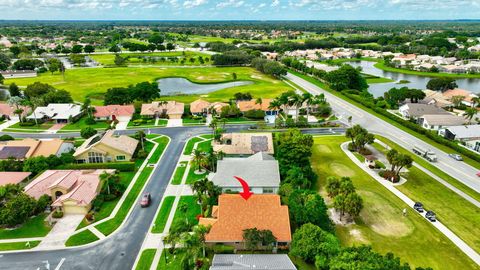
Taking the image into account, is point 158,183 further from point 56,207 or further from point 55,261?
point 55,261

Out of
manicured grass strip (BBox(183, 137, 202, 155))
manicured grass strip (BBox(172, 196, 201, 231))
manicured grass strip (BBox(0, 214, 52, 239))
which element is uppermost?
manicured grass strip (BBox(183, 137, 202, 155))

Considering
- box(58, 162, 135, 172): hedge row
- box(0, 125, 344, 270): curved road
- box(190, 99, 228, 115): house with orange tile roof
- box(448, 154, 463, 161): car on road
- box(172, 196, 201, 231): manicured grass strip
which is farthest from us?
box(190, 99, 228, 115): house with orange tile roof

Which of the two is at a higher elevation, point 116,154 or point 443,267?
point 116,154

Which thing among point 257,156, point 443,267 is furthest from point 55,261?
point 443,267

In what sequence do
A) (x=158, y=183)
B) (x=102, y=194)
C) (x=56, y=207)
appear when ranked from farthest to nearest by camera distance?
(x=158, y=183) < (x=102, y=194) < (x=56, y=207)

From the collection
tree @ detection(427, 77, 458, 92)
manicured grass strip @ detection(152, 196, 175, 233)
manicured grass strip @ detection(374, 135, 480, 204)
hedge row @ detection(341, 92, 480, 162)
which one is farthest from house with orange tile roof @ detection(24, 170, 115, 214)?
tree @ detection(427, 77, 458, 92)

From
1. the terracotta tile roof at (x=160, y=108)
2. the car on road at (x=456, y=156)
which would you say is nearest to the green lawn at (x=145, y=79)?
the terracotta tile roof at (x=160, y=108)

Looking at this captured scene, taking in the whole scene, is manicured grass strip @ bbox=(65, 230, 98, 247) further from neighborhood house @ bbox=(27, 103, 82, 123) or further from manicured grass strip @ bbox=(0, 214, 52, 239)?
neighborhood house @ bbox=(27, 103, 82, 123)
